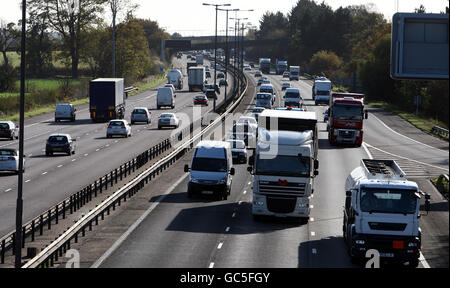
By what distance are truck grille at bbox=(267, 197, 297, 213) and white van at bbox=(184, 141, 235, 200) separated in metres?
6.15

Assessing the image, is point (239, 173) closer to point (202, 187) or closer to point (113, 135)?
point (202, 187)

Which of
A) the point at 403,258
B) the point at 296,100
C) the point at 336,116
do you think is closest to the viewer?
the point at 403,258

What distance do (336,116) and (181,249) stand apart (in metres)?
35.2

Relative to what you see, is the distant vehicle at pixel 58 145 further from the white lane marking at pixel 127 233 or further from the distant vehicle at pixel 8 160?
the white lane marking at pixel 127 233

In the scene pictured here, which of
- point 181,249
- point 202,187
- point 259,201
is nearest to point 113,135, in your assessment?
point 202,187

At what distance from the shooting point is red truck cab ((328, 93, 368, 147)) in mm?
62094

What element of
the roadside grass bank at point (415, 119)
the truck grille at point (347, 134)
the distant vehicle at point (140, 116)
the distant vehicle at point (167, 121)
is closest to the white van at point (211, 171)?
the truck grille at point (347, 134)

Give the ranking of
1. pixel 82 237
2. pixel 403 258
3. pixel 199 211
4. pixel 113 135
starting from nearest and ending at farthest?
pixel 403 258
pixel 82 237
pixel 199 211
pixel 113 135

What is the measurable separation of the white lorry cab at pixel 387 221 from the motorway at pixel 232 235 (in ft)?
3.26

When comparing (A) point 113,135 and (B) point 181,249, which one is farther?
(A) point 113,135

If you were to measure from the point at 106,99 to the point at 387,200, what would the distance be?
190 ft

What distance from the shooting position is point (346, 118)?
6269 centimetres

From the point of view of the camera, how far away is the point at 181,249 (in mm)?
28953

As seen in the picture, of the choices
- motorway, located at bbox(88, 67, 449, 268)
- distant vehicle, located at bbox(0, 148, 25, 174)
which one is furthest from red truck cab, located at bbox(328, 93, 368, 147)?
distant vehicle, located at bbox(0, 148, 25, 174)
